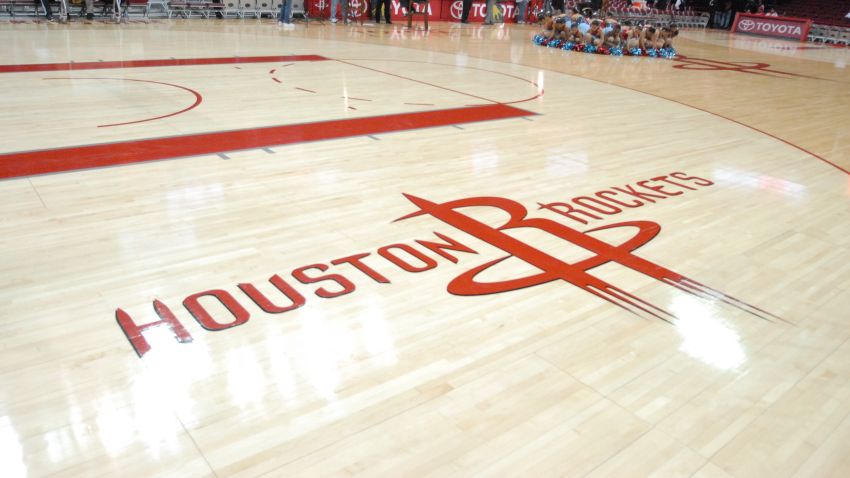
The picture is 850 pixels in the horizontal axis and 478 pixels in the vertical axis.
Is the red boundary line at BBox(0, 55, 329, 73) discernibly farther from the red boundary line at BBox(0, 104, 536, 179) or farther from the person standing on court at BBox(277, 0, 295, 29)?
the person standing on court at BBox(277, 0, 295, 29)

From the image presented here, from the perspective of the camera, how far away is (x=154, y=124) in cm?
605

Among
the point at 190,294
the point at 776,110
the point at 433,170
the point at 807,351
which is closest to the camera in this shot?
the point at 807,351

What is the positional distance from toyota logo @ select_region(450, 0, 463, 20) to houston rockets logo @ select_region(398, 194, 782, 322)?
703 inches

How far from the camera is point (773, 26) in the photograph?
2086 cm

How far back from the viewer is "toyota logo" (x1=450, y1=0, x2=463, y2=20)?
822 inches

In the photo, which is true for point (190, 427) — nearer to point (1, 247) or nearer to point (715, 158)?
point (1, 247)

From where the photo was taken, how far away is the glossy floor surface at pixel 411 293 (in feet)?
7.20

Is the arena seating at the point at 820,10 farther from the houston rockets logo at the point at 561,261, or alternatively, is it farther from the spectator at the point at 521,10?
the houston rockets logo at the point at 561,261

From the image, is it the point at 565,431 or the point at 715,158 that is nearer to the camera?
the point at 565,431

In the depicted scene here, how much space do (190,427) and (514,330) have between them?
143cm

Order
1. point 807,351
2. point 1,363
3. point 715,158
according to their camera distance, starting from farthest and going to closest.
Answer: point 715,158, point 807,351, point 1,363

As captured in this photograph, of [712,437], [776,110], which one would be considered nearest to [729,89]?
[776,110]

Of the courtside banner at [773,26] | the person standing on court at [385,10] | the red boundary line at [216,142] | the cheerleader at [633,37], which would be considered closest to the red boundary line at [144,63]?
the red boundary line at [216,142]

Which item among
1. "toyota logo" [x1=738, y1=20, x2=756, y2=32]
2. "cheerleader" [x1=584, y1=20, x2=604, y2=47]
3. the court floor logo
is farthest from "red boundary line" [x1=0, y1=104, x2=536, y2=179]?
"toyota logo" [x1=738, y1=20, x2=756, y2=32]
